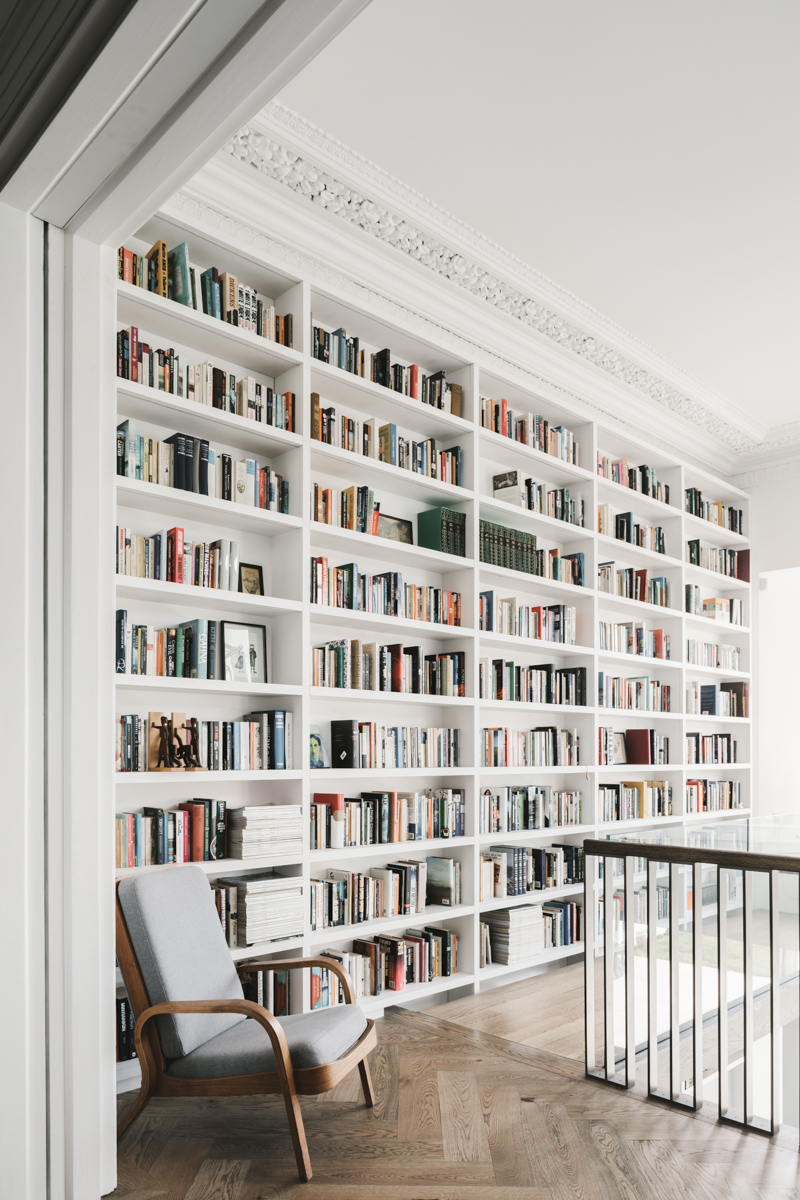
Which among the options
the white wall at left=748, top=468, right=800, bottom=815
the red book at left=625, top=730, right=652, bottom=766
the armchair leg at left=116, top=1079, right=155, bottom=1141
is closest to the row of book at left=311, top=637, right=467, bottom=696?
the armchair leg at left=116, top=1079, right=155, bottom=1141

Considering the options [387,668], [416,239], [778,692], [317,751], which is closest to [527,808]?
[387,668]

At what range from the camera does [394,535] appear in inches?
167

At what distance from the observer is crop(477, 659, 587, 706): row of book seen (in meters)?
4.44

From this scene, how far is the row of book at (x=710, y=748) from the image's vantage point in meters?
6.01

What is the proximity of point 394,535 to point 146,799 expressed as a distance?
170 cm

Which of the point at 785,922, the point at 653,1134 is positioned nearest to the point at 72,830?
the point at 653,1134

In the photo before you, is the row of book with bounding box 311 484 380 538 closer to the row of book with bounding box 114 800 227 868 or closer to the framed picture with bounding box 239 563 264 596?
the framed picture with bounding box 239 563 264 596

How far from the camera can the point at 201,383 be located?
3.34 meters

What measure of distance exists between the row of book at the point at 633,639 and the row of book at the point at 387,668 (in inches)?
53.3

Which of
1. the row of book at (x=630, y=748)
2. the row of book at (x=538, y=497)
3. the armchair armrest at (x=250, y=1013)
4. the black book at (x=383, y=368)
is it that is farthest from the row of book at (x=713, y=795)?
the armchair armrest at (x=250, y=1013)

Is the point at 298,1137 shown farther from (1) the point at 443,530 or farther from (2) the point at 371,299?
(2) the point at 371,299

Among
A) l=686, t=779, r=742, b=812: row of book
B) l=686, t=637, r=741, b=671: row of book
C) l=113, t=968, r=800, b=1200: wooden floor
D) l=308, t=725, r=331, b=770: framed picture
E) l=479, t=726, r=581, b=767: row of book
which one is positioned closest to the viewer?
l=113, t=968, r=800, b=1200: wooden floor

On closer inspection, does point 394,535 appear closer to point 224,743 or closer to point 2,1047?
point 224,743

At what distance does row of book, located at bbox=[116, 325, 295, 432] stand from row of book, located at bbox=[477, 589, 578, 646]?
1437 millimetres
